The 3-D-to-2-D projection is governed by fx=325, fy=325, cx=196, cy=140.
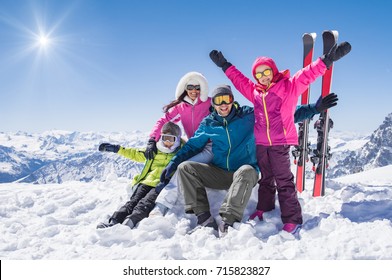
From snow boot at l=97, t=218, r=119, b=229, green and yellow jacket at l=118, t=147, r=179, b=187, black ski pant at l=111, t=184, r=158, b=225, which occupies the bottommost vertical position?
snow boot at l=97, t=218, r=119, b=229

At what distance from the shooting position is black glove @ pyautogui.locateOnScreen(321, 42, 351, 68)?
397cm

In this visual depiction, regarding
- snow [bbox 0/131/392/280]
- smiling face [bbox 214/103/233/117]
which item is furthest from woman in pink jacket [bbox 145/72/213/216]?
snow [bbox 0/131/392/280]

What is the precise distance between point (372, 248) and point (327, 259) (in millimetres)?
507

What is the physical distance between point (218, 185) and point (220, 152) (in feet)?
1.57

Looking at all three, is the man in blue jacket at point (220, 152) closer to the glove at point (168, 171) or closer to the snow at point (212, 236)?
the glove at point (168, 171)

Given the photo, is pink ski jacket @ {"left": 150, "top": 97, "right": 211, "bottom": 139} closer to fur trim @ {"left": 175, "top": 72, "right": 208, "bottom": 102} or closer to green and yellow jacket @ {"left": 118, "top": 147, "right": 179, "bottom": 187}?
fur trim @ {"left": 175, "top": 72, "right": 208, "bottom": 102}

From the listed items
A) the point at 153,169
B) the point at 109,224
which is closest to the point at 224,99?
the point at 153,169

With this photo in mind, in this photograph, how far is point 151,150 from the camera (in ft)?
18.4

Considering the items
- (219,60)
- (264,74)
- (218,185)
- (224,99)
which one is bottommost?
(218,185)

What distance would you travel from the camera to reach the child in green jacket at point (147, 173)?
4719mm

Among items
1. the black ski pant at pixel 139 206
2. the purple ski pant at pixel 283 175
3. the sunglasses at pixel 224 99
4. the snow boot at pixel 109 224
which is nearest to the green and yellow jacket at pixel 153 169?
the black ski pant at pixel 139 206

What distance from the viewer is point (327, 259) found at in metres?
3.23

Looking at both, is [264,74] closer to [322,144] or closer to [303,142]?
[322,144]

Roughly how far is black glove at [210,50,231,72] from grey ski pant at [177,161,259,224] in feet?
5.03
